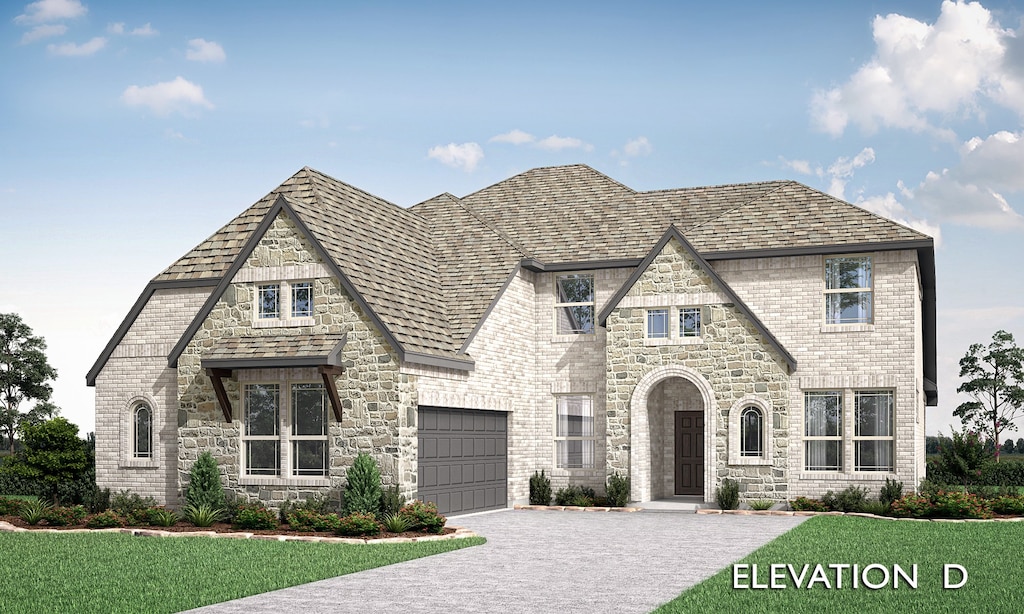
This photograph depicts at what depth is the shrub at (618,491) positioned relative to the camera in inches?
1023

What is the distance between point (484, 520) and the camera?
23281 millimetres

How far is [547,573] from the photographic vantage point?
47.8 ft

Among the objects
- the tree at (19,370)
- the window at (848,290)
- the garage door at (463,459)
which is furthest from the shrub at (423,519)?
the tree at (19,370)

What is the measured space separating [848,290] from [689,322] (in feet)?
12.1

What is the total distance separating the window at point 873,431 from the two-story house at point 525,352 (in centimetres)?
5

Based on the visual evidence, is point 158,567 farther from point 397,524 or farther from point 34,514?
point 34,514

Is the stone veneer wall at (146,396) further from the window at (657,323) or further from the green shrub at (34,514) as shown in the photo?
the window at (657,323)

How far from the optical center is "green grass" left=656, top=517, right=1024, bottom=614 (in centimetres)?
1191

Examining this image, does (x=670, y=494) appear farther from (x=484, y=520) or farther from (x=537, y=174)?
(x=537, y=174)

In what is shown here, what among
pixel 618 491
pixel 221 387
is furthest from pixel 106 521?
pixel 618 491

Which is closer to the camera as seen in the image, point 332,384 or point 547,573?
point 547,573

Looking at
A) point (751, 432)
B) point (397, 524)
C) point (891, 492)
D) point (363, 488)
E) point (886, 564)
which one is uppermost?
point (751, 432)

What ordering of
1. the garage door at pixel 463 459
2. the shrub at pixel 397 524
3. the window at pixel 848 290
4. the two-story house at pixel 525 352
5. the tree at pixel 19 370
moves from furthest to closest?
1. the tree at pixel 19 370
2. the window at pixel 848 290
3. the garage door at pixel 463 459
4. the two-story house at pixel 525 352
5. the shrub at pixel 397 524

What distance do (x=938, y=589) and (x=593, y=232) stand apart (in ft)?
56.7
